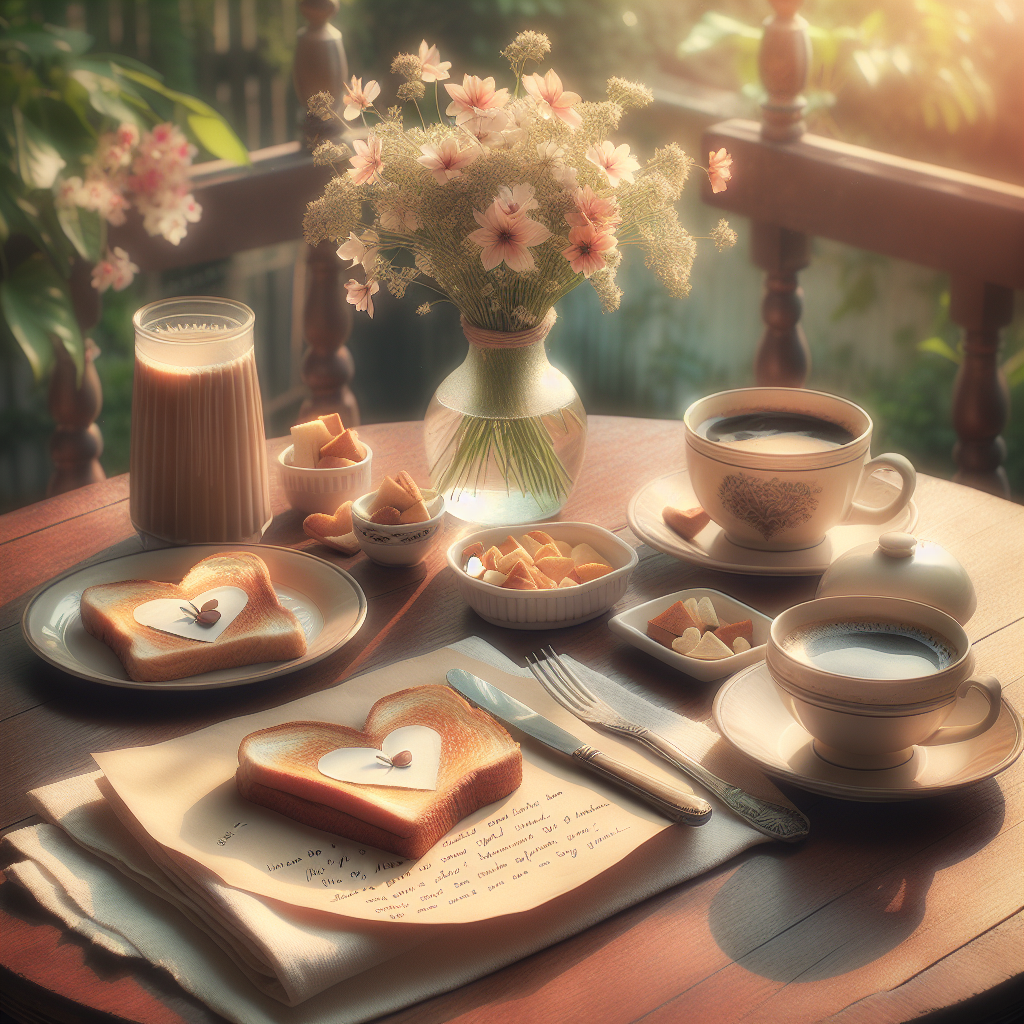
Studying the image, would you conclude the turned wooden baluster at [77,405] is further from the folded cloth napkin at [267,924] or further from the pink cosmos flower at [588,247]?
the folded cloth napkin at [267,924]

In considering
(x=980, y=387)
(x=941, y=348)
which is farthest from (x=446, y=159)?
(x=941, y=348)

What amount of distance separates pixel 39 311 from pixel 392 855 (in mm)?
1570

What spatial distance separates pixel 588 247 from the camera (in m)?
1.10

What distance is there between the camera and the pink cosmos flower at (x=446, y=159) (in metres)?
1.09

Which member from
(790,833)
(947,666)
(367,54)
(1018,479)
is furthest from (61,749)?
(367,54)

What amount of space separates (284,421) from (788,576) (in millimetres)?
3175

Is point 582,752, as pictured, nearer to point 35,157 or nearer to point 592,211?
point 592,211

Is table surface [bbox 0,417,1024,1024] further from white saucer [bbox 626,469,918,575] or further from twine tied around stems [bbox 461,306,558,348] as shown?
twine tied around stems [bbox 461,306,558,348]

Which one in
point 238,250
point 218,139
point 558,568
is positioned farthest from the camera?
point 238,250

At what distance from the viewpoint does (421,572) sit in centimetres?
124

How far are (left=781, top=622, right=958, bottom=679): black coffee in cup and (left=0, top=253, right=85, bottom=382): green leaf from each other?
144cm

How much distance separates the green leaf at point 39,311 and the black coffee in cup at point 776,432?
3.86 ft

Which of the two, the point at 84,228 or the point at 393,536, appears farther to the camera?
the point at 84,228

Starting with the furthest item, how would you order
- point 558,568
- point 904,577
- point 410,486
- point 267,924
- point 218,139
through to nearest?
point 218,139
point 410,486
point 558,568
point 904,577
point 267,924
